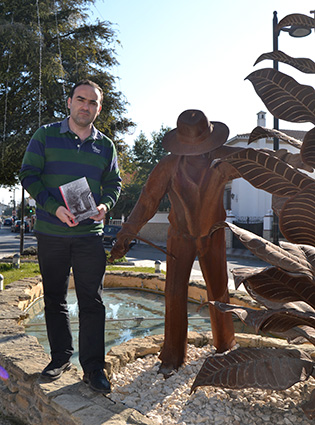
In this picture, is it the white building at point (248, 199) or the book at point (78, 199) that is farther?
the white building at point (248, 199)

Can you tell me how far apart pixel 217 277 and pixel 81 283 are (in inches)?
41.2

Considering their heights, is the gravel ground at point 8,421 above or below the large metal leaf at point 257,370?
below

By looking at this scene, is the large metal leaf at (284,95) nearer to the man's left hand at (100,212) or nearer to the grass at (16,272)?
the man's left hand at (100,212)

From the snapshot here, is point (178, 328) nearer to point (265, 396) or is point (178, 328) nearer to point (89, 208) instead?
point (265, 396)

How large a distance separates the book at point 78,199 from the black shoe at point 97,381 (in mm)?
957

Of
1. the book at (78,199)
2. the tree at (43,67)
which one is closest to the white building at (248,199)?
the tree at (43,67)

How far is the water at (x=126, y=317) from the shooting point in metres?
4.61

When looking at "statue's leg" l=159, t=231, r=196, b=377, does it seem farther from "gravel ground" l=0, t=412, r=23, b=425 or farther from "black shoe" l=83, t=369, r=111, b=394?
"gravel ground" l=0, t=412, r=23, b=425

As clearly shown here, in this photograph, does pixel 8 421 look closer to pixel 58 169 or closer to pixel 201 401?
pixel 201 401

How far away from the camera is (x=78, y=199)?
2488 millimetres

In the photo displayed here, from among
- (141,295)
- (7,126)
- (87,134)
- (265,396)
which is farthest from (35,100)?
(265,396)

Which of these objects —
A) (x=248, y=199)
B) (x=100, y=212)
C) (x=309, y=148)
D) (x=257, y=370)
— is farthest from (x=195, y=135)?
(x=248, y=199)

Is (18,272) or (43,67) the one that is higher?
(43,67)

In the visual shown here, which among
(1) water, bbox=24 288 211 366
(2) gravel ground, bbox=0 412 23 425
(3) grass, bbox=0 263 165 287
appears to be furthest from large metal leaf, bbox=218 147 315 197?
(3) grass, bbox=0 263 165 287
